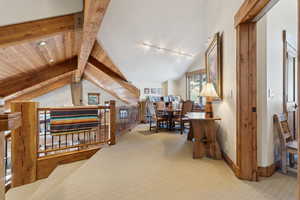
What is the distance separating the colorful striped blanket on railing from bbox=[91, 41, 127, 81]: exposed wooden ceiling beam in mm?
2732

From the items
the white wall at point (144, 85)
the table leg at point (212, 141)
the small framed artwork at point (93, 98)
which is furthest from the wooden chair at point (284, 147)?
the small framed artwork at point (93, 98)

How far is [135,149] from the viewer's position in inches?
122

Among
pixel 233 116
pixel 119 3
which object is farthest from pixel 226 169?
pixel 119 3

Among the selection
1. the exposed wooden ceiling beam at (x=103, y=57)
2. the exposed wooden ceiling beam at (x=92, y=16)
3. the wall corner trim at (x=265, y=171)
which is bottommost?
the wall corner trim at (x=265, y=171)

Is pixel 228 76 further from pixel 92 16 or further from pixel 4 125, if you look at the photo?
pixel 4 125

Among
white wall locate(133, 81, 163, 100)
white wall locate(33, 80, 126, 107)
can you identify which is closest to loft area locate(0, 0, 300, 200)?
white wall locate(133, 81, 163, 100)

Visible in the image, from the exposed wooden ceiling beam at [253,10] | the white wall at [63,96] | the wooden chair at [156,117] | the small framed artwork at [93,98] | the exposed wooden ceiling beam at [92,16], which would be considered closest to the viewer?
the exposed wooden ceiling beam at [253,10]

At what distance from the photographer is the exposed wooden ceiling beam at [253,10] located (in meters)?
1.56

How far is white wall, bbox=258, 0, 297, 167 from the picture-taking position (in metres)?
2.03

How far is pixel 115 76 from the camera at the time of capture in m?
7.22

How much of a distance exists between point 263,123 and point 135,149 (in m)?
2.20

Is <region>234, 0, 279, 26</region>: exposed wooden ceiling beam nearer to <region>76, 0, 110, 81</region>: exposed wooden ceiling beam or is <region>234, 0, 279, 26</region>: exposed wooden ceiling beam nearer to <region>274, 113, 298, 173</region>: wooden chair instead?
<region>274, 113, 298, 173</region>: wooden chair

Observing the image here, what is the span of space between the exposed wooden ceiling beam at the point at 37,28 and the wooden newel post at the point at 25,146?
3.59ft

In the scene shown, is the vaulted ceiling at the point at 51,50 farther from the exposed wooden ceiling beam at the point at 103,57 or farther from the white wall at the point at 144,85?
the white wall at the point at 144,85
